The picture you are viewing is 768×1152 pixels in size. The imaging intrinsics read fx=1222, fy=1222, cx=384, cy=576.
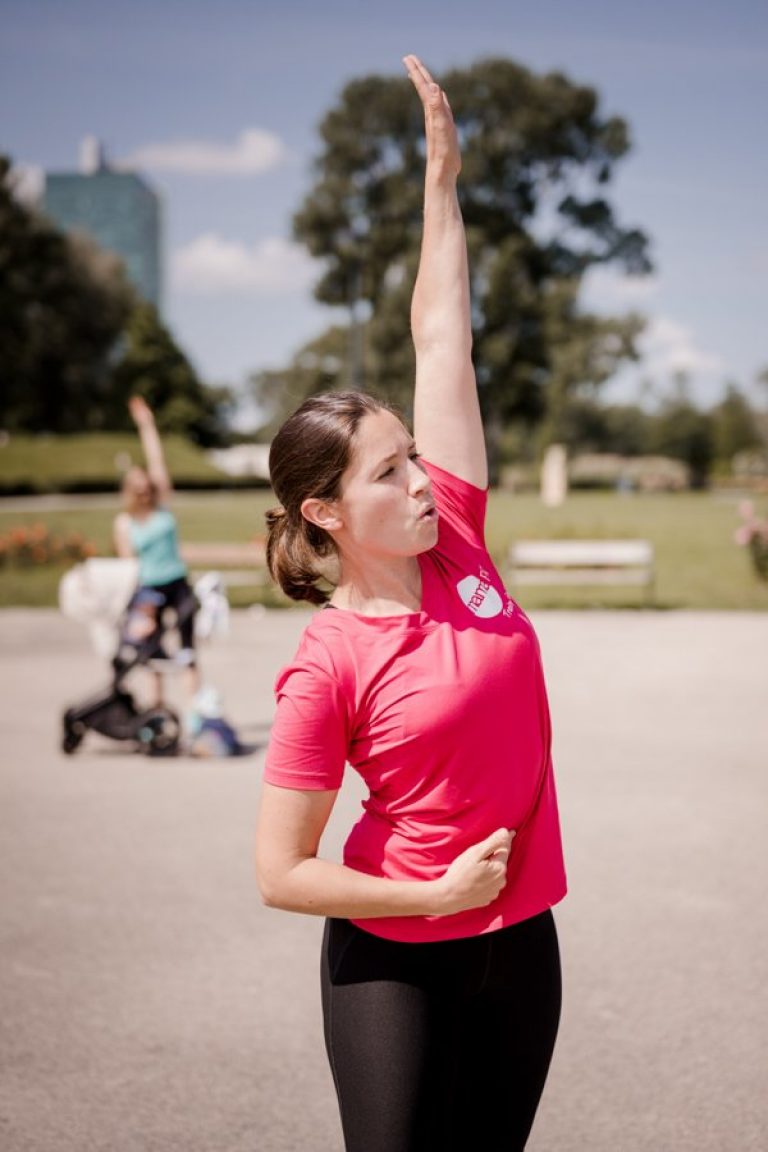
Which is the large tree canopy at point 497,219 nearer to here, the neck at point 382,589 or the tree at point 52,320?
the tree at point 52,320

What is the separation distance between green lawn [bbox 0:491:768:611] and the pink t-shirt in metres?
2.41

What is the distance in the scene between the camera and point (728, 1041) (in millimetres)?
3893

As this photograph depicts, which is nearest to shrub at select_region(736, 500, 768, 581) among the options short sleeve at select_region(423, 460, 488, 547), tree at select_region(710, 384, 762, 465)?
short sleeve at select_region(423, 460, 488, 547)

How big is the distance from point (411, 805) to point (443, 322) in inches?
37.4

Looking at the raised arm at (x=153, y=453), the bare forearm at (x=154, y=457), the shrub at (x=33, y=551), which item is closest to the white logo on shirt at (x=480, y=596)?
the raised arm at (x=153, y=453)

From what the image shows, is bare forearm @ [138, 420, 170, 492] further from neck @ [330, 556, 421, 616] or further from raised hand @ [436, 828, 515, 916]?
raised hand @ [436, 828, 515, 916]

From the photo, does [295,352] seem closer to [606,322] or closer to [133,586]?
[606,322]

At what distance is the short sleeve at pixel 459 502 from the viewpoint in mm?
2201

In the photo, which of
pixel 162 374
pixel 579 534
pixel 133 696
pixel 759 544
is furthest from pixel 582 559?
pixel 162 374

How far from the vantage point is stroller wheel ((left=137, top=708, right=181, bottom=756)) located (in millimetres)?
7980

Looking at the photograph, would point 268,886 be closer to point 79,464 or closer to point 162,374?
point 79,464

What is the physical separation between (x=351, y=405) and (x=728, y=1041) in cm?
282

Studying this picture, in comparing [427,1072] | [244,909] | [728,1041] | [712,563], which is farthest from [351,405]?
[712,563]

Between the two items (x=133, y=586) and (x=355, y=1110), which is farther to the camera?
(x=133, y=586)
